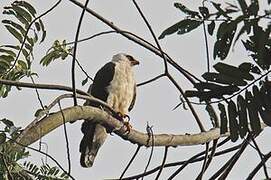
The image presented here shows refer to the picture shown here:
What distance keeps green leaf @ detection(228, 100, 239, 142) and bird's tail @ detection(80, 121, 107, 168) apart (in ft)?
11.9

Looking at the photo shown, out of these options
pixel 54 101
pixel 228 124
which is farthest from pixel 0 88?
pixel 228 124

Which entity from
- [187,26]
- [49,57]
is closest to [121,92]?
[49,57]

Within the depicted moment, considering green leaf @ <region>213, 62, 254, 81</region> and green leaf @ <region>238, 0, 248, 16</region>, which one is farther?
green leaf @ <region>213, 62, 254, 81</region>

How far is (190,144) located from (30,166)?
1354 millimetres

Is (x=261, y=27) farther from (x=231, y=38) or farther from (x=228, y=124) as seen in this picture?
(x=228, y=124)

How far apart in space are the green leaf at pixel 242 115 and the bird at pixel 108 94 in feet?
11.6

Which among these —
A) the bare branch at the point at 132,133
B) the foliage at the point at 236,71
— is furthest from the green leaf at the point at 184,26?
the bare branch at the point at 132,133

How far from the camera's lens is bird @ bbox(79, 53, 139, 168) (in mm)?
6562

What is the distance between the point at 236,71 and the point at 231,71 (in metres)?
0.02

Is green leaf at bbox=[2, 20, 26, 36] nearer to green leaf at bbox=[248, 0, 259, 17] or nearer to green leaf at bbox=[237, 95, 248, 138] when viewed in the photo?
green leaf at bbox=[237, 95, 248, 138]

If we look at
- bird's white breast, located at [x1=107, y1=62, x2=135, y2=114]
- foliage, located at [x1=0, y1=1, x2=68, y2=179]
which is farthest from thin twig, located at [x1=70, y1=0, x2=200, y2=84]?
bird's white breast, located at [x1=107, y1=62, x2=135, y2=114]

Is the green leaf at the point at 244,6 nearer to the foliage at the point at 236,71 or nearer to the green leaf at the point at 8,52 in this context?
the foliage at the point at 236,71

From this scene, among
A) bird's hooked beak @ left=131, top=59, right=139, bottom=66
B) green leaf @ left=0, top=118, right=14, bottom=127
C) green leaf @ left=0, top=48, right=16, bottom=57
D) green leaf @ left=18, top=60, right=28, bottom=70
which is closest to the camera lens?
green leaf @ left=0, top=118, right=14, bottom=127

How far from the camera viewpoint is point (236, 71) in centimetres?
265
